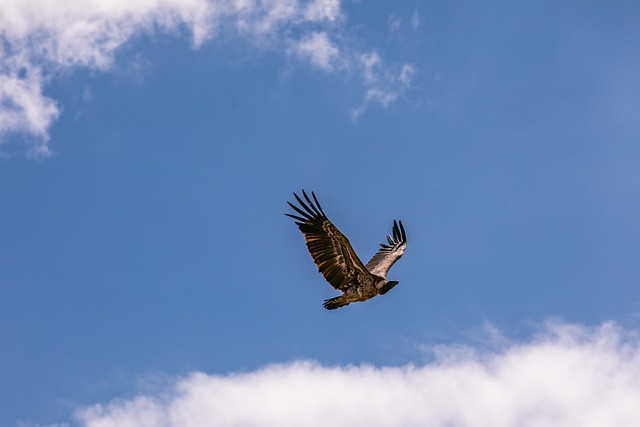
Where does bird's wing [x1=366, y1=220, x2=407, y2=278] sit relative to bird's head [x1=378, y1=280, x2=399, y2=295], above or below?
above

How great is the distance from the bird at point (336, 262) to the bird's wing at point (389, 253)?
2.17ft

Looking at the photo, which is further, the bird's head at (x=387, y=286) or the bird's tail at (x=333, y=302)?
the bird's head at (x=387, y=286)

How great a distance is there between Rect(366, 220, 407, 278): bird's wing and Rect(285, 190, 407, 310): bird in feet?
2.17

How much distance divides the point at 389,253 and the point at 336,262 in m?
5.05

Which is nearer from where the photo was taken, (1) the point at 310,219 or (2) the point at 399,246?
(1) the point at 310,219

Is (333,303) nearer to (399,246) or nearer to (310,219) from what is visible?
(310,219)

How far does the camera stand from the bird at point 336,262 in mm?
24422

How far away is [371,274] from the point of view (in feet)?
84.9

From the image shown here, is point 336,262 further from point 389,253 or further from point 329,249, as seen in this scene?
point 389,253

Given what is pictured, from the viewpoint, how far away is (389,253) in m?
29.7

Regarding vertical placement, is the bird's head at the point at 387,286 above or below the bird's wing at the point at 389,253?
below

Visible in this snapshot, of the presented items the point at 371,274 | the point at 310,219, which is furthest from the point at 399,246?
the point at 310,219

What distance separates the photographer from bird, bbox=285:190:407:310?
24.4 m

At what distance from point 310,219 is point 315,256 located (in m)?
1.23
